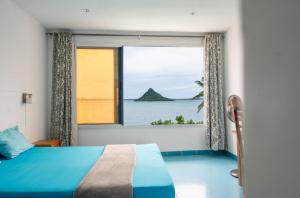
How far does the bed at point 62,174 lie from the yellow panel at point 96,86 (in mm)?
2008

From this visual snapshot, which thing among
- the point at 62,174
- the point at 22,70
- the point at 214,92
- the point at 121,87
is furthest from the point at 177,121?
the point at 62,174

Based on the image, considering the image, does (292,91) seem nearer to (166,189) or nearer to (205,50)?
(166,189)

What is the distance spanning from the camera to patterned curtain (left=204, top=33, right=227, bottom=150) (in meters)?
5.21

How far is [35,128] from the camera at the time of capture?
175 inches

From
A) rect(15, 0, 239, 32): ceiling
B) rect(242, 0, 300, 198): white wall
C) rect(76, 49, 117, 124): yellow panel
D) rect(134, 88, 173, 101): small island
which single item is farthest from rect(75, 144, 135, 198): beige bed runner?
rect(134, 88, 173, 101): small island

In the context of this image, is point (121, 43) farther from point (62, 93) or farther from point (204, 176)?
point (204, 176)

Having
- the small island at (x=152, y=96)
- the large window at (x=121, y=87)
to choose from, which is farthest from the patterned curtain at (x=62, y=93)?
the small island at (x=152, y=96)

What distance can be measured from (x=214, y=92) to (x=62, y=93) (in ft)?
10.3

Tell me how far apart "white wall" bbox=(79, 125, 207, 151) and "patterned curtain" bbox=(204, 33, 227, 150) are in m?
0.25

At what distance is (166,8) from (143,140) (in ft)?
8.89

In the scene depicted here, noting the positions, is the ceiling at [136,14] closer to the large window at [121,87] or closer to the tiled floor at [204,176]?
the large window at [121,87]

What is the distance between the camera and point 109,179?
7.07 feet

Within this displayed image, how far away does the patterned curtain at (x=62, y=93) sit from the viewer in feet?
16.0

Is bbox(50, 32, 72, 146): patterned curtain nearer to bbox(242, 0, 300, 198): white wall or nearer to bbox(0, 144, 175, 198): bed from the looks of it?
bbox(0, 144, 175, 198): bed
